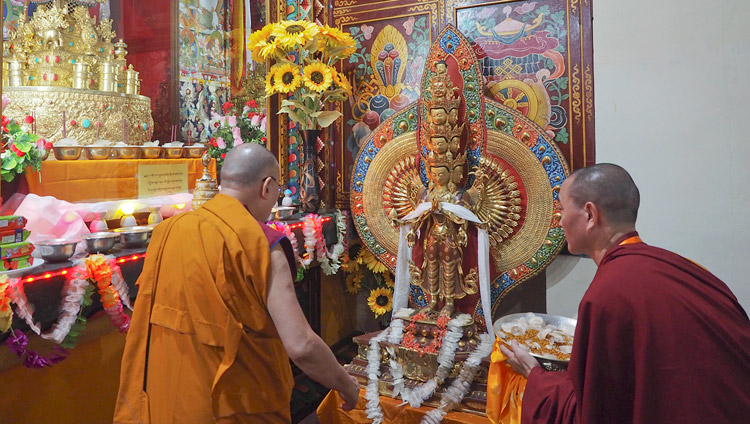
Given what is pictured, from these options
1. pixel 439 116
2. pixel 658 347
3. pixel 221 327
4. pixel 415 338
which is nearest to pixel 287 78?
pixel 439 116

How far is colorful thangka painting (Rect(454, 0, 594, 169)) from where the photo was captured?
405cm

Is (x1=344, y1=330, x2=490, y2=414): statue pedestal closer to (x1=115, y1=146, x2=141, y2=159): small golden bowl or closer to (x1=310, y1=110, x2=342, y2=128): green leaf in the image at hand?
(x1=310, y1=110, x2=342, y2=128): green leaf

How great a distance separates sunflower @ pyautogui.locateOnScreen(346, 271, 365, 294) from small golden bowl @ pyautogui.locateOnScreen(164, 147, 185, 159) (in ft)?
6.24

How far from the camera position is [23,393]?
2.45 meters

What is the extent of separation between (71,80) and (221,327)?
351cm

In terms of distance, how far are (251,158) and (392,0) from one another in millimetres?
3250

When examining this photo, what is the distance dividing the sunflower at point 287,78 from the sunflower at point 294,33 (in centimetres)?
18

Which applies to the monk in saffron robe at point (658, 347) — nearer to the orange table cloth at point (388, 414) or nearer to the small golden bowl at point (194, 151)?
the orange table cloth at point (388, 414)

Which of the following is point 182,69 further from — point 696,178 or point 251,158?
point 696,178

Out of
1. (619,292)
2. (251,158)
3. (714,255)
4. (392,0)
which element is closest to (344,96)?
(392,0)

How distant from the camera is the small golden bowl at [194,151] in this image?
4.60 metres

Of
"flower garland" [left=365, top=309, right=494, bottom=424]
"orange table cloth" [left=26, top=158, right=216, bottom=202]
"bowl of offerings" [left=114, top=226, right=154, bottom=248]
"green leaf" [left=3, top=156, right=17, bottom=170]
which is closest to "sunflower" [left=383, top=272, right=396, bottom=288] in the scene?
"flower garland" [left=365, top=309, right=494, bottom=424]

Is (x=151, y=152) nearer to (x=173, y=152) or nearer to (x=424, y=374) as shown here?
(x=173, y=152)

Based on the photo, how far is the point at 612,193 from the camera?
1.84 metres
